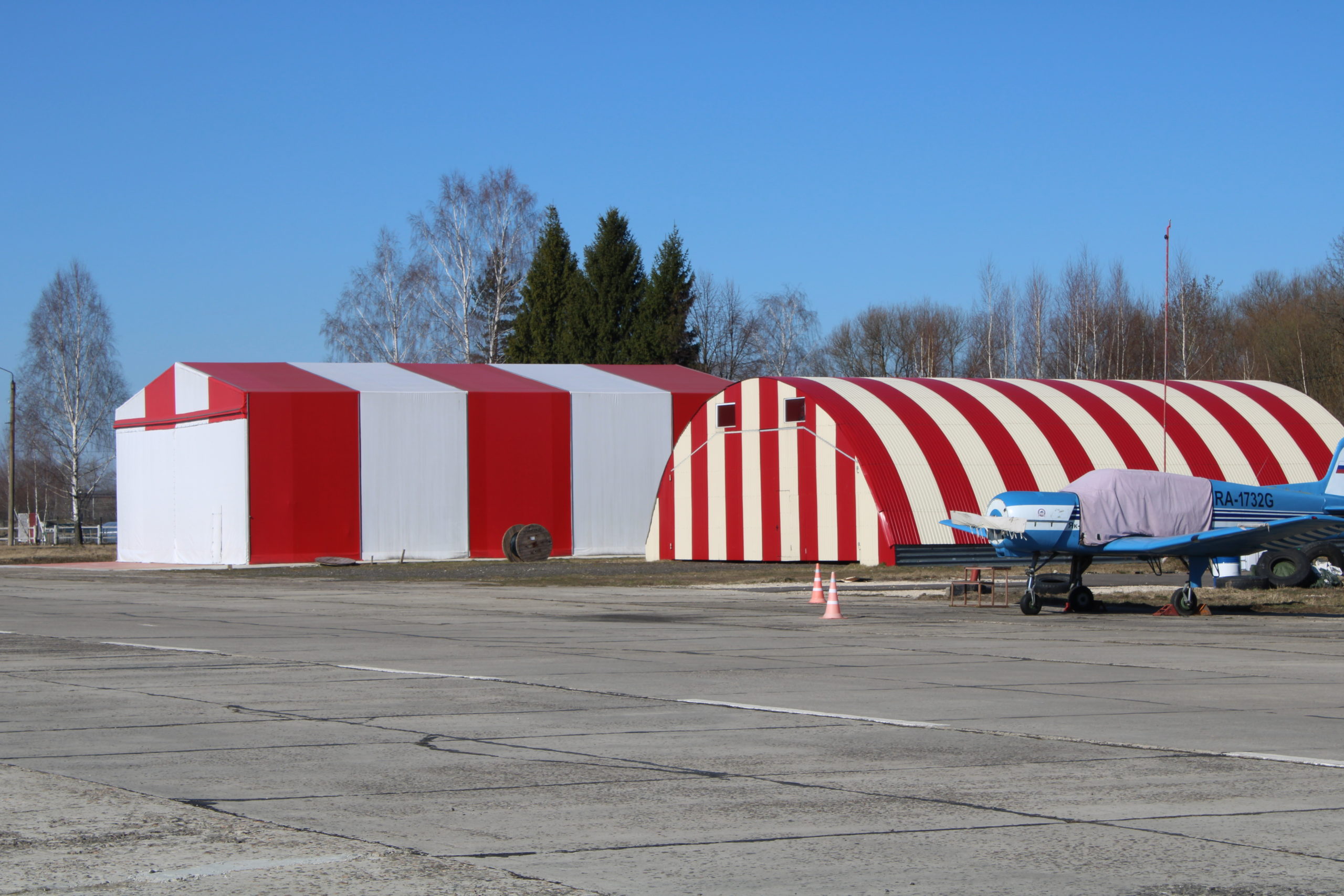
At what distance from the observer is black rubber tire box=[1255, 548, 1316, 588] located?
28125mm

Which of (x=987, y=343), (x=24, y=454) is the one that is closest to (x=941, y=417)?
(x=987, y=343)

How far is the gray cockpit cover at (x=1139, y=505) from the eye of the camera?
893 inches

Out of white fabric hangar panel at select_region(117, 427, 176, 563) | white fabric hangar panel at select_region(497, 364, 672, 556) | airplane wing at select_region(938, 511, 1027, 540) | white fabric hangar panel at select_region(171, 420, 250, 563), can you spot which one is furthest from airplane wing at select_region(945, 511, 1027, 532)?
white fabric hangar panel at select_region(117, 427, 176, 563)

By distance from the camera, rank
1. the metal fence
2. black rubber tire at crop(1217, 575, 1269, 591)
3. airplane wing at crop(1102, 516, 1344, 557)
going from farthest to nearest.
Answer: the metal fence
black rubber tire at crop(1217, 575, 1269, 591)
airplane wing at crop(1102, 516, 1344, 557)

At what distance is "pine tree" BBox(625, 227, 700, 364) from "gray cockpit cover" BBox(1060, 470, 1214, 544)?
55118 mm

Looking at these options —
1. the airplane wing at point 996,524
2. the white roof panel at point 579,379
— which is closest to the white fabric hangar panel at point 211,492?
the white roof panel at point 579,379

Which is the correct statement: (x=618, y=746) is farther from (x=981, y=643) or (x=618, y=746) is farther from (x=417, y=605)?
(x=417, y=605)

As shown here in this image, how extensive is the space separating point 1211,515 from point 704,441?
23510 millimetres

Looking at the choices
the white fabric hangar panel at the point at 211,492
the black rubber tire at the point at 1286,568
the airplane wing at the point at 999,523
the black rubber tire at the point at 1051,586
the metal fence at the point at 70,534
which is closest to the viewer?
the airplane wing at the point at 999,523

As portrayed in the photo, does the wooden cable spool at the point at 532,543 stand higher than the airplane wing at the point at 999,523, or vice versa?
the airplane wing at the point at 999,523

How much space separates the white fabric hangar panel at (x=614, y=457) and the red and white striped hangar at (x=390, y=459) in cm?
5

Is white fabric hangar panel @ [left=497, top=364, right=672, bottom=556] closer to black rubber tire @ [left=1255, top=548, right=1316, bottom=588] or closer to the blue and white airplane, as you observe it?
black rubber tire @ [left=1255, top=548, right=1316, bottom=588]

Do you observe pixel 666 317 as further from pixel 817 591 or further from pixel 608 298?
pixel 817 591

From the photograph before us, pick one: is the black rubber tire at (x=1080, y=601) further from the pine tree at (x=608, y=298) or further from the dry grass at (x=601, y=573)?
the pine tree at (x=608, y=298)
